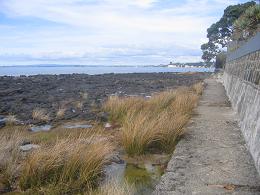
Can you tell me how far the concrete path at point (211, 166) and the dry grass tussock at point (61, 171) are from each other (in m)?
1.03

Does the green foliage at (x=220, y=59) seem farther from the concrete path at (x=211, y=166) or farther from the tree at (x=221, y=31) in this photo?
the concrete path at (x=211, y=166)

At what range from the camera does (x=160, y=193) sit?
5.09m

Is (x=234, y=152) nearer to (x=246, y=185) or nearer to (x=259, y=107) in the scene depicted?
(x=259, y=107)

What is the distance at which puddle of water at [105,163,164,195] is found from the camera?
19.8 ft

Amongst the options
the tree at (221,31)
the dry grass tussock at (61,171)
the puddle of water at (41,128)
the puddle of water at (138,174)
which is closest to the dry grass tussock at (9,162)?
the dry grass tussock at (61,171)

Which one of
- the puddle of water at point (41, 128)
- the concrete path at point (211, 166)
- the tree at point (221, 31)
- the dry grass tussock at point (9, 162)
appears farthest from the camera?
the tree at point (221, 31)

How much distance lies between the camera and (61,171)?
18.9 feet

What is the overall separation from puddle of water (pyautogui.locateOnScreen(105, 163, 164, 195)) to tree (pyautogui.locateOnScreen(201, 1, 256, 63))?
3870 centimetres

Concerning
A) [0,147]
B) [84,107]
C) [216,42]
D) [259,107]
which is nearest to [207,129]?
[259,107]

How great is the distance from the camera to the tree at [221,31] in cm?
4741

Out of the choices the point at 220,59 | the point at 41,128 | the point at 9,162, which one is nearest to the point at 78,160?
the point at 9,162

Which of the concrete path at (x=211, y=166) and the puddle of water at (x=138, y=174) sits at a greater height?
the concrete path at (x=211, y=166)

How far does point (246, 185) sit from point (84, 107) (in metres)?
11.4

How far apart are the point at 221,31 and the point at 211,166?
167 feet
